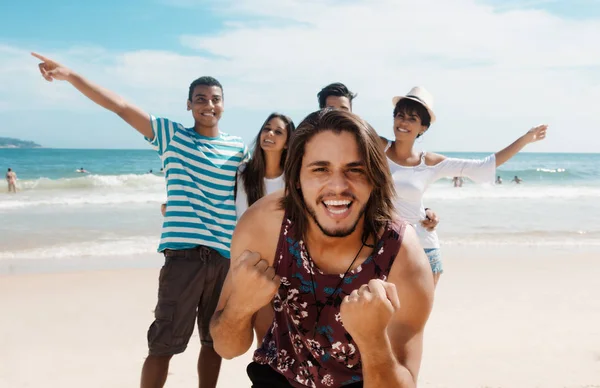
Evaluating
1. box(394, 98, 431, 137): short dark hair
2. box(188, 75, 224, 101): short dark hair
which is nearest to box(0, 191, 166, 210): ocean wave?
box(188, 75, 224, 101): short dark hair

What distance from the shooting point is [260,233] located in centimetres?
238

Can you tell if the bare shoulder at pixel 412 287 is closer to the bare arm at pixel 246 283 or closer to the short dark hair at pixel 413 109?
the bare arm at pixel 246 283

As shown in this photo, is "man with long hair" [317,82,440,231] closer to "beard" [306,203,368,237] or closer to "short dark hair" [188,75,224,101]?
"short dark hair" [188,75,224,101]

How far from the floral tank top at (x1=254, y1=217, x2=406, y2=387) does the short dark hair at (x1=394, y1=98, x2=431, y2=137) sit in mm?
2385

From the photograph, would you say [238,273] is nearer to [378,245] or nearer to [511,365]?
[378,245]

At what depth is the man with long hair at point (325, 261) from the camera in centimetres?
220

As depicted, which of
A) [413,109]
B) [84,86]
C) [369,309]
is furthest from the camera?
[413,109]

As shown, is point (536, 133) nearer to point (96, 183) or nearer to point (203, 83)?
point (203, 83)

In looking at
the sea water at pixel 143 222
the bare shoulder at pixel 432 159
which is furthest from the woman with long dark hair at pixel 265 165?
the sea water at pixel 143 222

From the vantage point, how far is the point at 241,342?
90.0 inches

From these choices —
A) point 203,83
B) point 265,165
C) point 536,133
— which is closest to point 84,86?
point 203,83

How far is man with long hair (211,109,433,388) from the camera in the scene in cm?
220

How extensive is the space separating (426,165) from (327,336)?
103 inches

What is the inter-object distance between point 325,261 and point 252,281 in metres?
0.36
